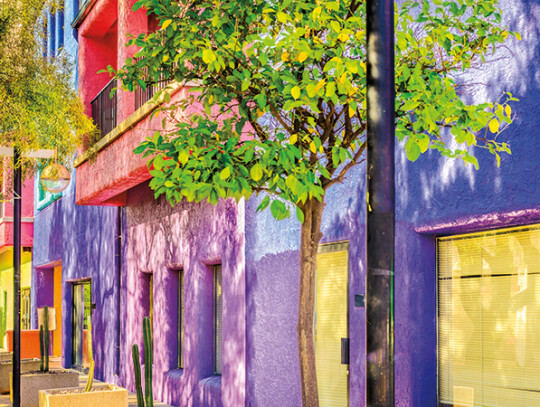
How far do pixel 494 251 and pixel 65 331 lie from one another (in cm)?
1810

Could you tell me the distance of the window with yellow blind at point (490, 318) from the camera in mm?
7270

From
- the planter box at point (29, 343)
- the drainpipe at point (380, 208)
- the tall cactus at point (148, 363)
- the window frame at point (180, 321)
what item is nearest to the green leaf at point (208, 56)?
the drainpipe at point (380, 208)

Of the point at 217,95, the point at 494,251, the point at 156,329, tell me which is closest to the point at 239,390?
the point at 156,329

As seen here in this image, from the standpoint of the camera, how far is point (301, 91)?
573cm

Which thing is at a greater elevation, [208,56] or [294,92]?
[208,56]

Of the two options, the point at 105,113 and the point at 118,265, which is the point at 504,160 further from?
the point at 118,265

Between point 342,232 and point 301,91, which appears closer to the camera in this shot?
point 301,91

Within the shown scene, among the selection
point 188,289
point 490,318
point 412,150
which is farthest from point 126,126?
point 412,150

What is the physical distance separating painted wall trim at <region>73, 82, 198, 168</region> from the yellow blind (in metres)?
3.41

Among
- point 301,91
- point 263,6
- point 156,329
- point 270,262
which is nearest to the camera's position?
point 301,91

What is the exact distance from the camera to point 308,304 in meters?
6.31

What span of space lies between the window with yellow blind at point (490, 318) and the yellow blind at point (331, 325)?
178 centimetres

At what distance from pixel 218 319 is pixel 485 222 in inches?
281

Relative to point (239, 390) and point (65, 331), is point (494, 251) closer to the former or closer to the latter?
point (239, 390)
